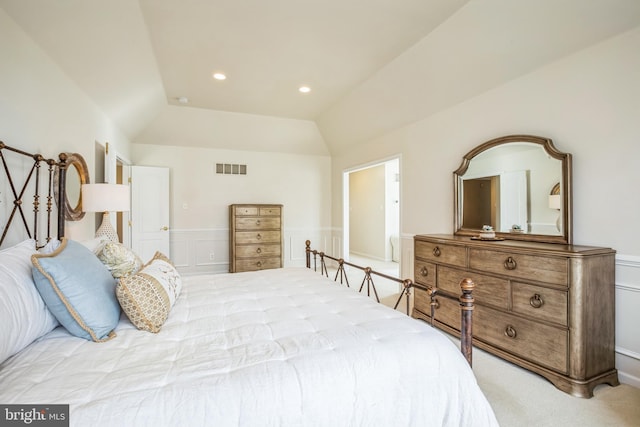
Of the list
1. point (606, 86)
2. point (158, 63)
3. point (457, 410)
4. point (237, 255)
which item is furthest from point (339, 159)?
point (457, 410)

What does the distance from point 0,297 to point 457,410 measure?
1.81 m

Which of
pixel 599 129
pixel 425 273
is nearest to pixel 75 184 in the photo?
pixel 425 273

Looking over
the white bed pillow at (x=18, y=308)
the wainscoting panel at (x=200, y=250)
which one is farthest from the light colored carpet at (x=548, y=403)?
the wainscoting panel at (x=200, y=250)

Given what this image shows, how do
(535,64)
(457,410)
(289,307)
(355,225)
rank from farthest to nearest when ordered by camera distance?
(355,225) → (535,64) → (289,307) → (457,410)

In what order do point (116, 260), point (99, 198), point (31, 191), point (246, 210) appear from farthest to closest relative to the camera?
point (246, 210) → point (99, 198) → point (31, 191) → point (116, 260)

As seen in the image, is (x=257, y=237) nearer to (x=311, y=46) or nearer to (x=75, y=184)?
(x=75, y=184)

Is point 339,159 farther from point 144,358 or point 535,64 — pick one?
point 144,358

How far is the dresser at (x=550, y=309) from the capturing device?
1980 mm

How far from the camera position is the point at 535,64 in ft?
8.47

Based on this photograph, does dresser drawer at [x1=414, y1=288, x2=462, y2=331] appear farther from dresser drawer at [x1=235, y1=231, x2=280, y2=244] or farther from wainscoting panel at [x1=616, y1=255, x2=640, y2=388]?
dresser drawer at [x1=235, y1=231, x2=280, y2=244]

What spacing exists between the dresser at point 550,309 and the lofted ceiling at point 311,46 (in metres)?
1.64

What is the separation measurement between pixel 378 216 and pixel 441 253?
15.3 feet

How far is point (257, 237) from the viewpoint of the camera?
18.1 ft

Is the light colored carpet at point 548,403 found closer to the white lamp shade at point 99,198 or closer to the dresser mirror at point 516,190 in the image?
the dresser mirror at point 516,190
